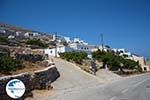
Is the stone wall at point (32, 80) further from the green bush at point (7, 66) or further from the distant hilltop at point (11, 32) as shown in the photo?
the distant hilltop at point (11, 32)

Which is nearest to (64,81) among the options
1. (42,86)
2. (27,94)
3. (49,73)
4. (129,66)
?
(49,73)

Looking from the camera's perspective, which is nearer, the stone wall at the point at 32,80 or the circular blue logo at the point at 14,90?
the circular blue logo at the point at 14,90

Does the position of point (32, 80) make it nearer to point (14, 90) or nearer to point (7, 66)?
point (7, 66)

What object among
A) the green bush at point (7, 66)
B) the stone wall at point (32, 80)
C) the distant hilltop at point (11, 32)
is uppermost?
the distant hilltop at point (11, 32)

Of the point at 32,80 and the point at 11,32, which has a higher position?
the point at 11,32

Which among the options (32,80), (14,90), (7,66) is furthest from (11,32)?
(14,90)

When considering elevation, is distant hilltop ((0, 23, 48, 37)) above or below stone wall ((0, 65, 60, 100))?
above

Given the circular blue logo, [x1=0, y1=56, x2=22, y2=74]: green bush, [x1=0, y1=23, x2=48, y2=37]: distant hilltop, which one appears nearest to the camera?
the circular blue logo

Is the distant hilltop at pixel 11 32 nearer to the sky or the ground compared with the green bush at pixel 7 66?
nearer to the sky

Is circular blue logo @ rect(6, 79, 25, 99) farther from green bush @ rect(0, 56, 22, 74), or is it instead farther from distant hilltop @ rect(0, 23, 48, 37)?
distant hilltop @ rect(0, 23, 48, 37)

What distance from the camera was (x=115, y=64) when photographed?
78.3 metres

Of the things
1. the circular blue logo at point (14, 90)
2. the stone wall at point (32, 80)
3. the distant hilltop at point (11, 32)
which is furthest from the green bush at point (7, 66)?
the distant hilltop at point (11, 32)

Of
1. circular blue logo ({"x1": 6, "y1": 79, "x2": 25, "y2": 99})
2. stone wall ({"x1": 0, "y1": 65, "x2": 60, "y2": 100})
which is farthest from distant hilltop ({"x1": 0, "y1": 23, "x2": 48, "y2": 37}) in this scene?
circular blue logo ({"x1": 6, "y1": 79, "x2": 25, "y2": 99})

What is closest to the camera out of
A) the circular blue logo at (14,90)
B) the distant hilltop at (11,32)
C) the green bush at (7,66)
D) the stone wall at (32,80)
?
the circular blue logo at (14,90)
